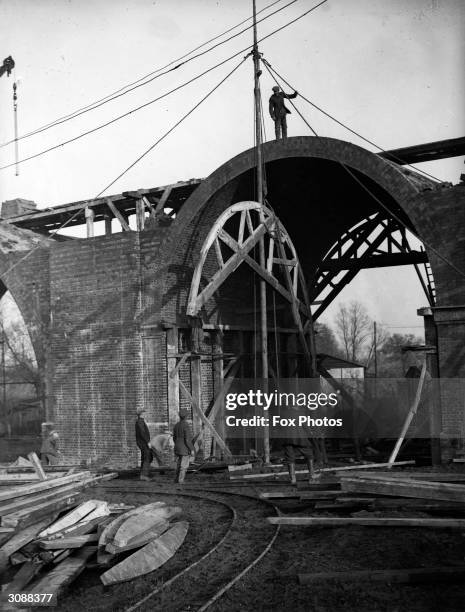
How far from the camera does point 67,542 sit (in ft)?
25.3

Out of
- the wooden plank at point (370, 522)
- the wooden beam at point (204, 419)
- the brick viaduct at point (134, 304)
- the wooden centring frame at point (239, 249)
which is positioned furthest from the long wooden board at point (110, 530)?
the brick viaduct at point (134, 304)

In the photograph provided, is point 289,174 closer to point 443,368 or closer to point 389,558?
point 443,368

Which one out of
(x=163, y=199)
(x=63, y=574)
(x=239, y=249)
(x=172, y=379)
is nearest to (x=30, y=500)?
(x=63, y=574)

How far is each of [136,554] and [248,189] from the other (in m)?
11.7

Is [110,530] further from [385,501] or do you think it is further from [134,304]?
[134,304]

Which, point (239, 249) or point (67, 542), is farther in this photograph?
point (239, 249)

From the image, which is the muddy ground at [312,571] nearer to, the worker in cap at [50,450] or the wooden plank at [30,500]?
the wooden plank at [30,500]

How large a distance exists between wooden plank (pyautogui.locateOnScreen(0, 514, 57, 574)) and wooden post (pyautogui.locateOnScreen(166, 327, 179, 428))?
24.3 feet

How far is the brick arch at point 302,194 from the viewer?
47.7 feet

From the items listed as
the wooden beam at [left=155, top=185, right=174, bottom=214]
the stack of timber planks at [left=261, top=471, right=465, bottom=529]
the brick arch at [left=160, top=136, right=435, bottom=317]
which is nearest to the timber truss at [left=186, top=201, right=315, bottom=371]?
the brick arch at [left=160, top=136, right=435, bottom=317]

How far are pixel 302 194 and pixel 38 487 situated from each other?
10.7 metres

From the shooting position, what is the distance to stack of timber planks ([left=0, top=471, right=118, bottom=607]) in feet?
23.5

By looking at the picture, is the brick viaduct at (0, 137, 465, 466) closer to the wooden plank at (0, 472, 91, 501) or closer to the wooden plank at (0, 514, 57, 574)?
the wooden plank at (0, 472, 91, 501)

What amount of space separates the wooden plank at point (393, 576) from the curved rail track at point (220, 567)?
2.41ft
